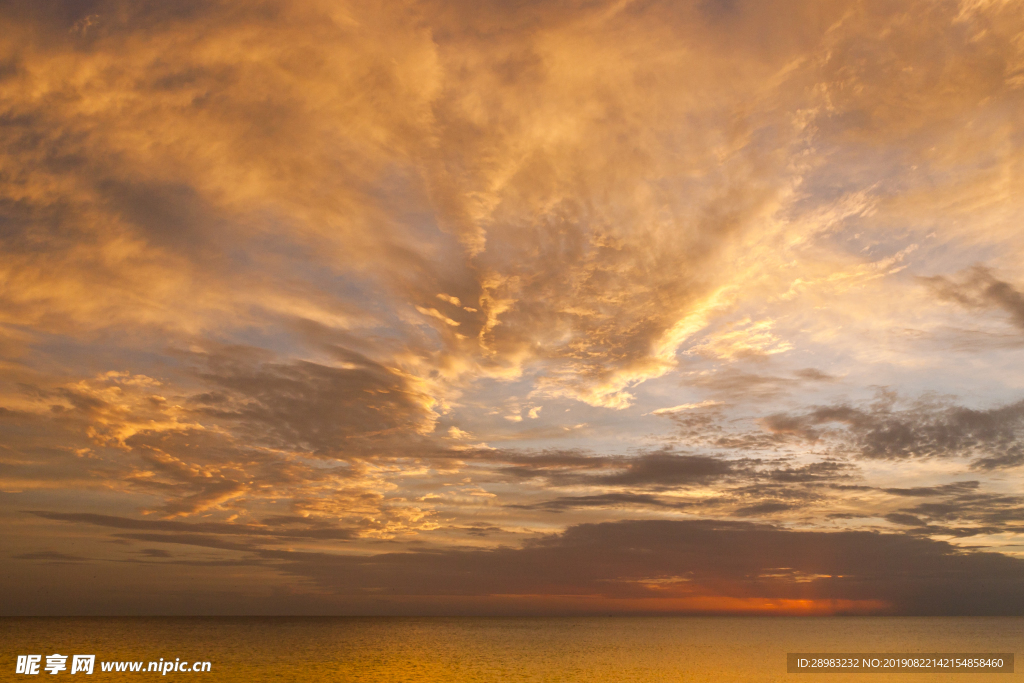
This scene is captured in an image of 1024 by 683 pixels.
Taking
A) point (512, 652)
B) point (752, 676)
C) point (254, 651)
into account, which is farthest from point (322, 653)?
point (752, 676)

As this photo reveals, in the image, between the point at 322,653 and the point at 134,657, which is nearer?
the point at 134,657

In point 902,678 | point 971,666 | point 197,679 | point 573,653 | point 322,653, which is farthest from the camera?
point 573,653

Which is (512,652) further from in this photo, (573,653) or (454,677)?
(454,677)

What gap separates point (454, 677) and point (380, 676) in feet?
33.6

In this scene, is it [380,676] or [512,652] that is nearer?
[380,676]

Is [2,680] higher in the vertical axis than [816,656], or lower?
higher

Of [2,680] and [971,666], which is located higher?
[2,680]

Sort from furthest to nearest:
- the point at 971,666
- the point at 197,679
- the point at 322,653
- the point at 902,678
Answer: the point at 322,653 < the point at 971,666 < the point at 902,678 < the point at 197,679

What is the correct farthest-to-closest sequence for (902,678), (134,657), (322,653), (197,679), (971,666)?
(322,653) → (134,657) → (971,666) → (902,678) → (197,679)

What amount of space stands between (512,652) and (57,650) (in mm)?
96019

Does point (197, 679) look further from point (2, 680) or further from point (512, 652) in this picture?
point (512, 652)

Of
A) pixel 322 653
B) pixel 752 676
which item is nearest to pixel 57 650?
pixel 322 653

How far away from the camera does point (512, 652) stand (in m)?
129

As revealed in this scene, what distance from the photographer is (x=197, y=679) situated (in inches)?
2852
